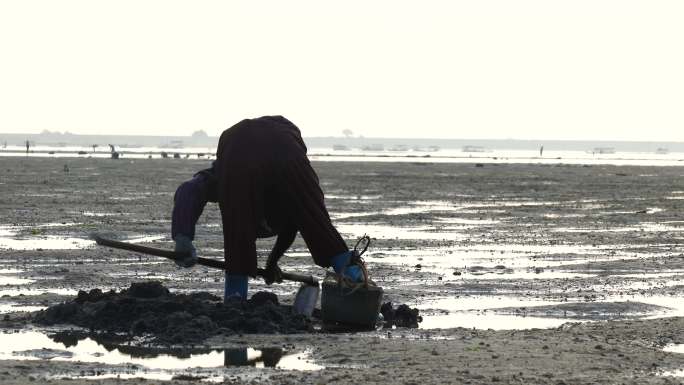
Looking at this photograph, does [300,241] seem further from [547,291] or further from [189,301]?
[189,301]

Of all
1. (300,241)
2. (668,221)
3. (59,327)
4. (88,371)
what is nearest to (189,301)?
(59,327)

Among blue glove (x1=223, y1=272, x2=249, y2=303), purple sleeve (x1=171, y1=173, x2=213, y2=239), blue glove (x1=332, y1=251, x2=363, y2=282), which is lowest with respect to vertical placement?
blue glove (x1=223, y1=272, x2=249, y2=303)

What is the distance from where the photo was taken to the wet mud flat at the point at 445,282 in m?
8.96

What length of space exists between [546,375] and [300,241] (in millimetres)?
12176

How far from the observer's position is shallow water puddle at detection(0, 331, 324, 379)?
9.02 meters

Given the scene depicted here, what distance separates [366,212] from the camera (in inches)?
1133

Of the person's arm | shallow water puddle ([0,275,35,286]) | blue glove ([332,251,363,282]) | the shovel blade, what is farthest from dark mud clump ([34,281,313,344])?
shallow water puddle ([0,275,35,286])

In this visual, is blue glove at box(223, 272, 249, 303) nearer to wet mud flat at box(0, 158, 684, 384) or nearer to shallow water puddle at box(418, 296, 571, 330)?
wet mud flat at box(0, 158, 684, 384)

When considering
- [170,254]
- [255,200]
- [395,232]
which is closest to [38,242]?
[395,232]

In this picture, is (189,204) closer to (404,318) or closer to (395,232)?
(404,318)

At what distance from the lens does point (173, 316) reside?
1066cm

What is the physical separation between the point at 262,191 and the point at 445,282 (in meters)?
3.87

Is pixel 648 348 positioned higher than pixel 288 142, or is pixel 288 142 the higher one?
pixel 288 142

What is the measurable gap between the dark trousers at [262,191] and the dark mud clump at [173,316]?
520 mm
